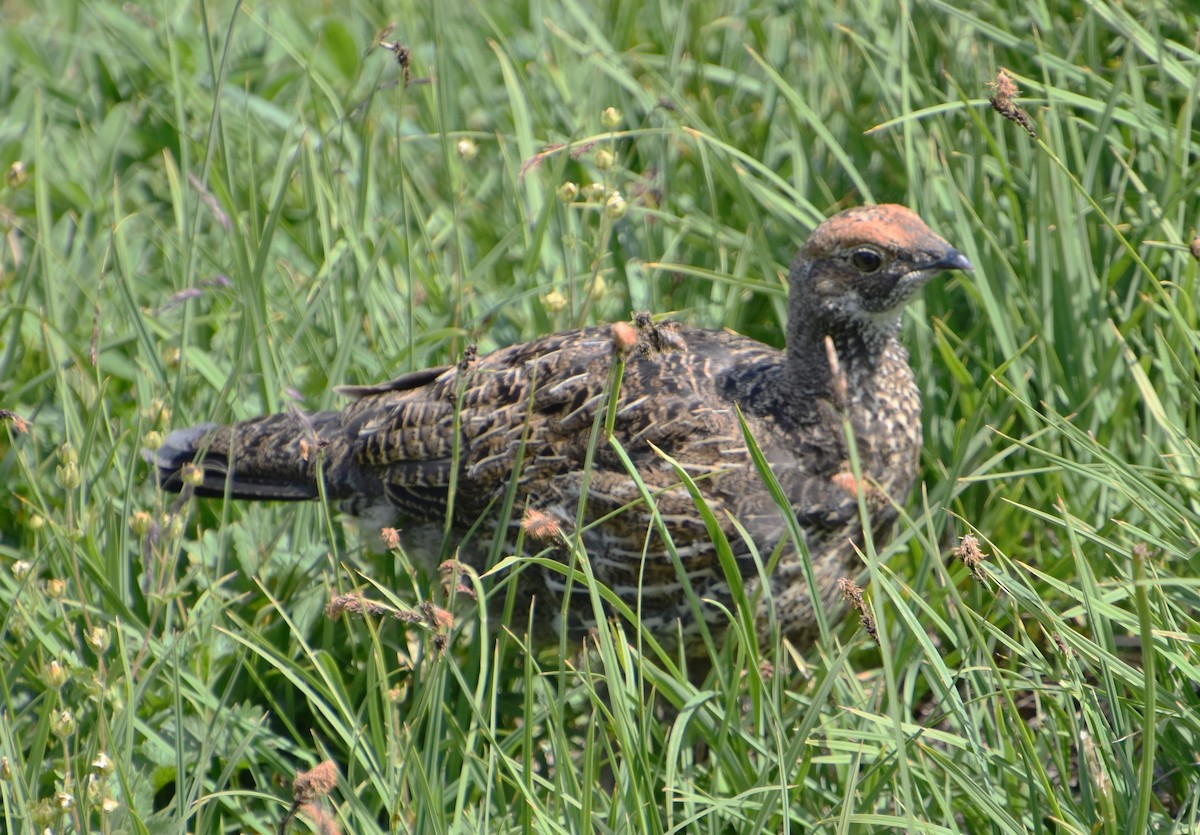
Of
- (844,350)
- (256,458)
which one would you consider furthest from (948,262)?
(256,458)

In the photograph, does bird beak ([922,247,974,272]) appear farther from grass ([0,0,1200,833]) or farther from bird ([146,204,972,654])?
grass ([0,0,1200,833])

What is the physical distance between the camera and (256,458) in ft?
11.7

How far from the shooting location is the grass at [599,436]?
2.50 metres

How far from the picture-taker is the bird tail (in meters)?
3.47

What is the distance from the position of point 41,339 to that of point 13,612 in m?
1.52

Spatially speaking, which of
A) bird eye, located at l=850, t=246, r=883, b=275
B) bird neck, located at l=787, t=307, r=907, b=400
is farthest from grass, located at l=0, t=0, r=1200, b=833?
bird eye, located at l=850, t=246, r=883, b=275

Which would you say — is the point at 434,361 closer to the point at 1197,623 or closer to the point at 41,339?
the point at 41,339

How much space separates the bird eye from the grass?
13.8 inches

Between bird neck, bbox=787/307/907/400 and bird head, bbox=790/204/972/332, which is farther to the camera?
bird neck, bbox=787/307/907/400

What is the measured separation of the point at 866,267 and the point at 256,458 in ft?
5.24

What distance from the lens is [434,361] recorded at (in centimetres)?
405

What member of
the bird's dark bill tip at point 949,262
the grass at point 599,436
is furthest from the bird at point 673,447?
the grass at point 599,436

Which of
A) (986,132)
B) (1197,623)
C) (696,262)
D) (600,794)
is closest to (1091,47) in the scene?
(986,132)

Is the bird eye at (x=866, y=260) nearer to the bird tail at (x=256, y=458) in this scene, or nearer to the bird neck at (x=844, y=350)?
the bird neck at (x=844, y=350)
